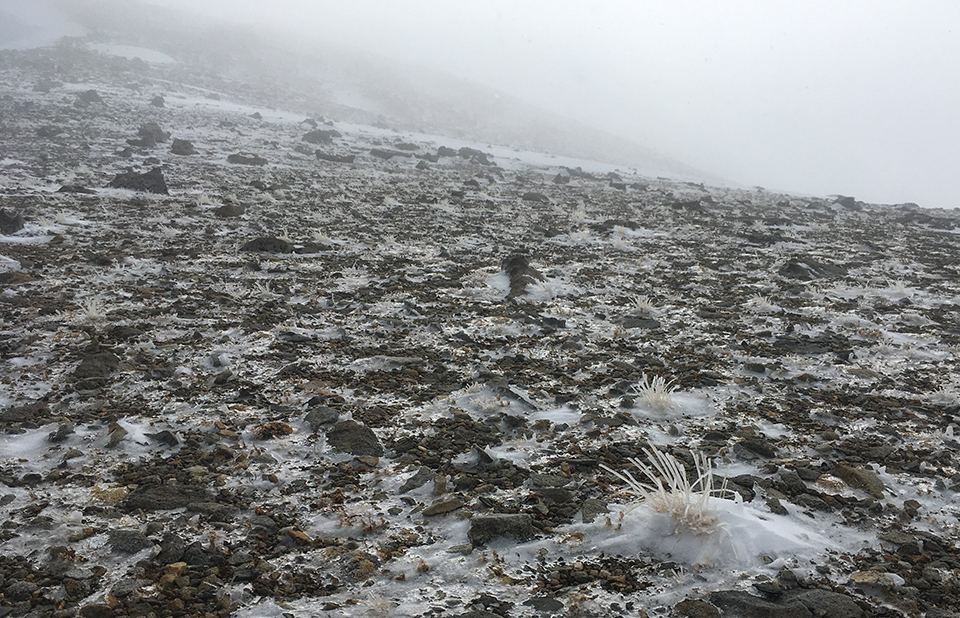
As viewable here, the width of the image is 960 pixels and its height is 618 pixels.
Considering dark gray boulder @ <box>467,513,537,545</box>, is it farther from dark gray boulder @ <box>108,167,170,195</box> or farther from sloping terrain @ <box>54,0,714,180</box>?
sloping terrain @ <box>54,0,714,180</box>

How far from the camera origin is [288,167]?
1961cm

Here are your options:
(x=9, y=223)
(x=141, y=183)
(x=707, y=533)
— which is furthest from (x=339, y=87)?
(x=707, y=533)

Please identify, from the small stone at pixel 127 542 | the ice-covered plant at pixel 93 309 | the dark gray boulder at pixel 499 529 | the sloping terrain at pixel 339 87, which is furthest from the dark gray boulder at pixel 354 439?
the sloping terrain at pixel 339 87

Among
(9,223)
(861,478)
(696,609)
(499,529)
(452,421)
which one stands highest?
(861,478)

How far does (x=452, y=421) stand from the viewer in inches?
162

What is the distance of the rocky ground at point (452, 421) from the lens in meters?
2.48

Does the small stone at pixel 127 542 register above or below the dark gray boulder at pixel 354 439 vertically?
below

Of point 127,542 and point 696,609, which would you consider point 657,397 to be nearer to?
point 696,609

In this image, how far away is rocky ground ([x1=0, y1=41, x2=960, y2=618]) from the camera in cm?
248

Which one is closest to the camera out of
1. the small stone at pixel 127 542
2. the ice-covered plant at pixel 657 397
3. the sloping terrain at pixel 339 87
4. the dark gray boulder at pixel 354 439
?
the small stone at pixel 127 542

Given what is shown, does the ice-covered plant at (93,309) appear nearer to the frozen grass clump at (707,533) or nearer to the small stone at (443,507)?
the small stone at (443,507)

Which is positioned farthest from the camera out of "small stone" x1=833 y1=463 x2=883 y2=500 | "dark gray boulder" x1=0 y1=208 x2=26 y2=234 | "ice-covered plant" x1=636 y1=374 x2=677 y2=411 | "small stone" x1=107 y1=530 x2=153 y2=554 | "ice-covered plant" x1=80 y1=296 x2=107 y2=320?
"dark gray boulder" x1=0 y1=208 x2=26 y2=234

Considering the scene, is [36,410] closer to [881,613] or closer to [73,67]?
[881,613]

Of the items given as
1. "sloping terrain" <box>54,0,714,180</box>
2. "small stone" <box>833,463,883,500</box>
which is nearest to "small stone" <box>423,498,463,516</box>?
"small stone" <box>833,463,883,500</box>
